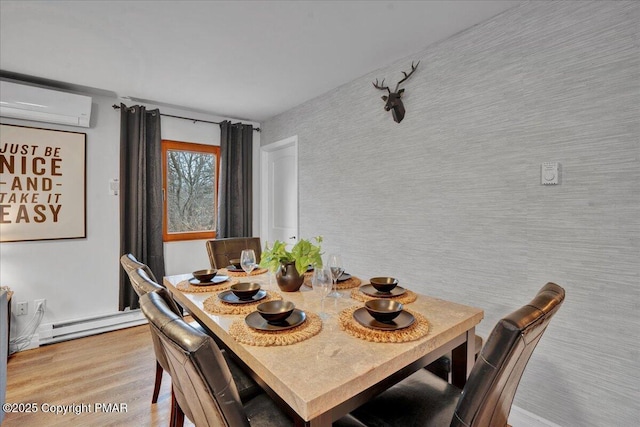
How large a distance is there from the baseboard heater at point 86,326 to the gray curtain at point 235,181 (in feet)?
4.16

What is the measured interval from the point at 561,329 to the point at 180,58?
120 inches

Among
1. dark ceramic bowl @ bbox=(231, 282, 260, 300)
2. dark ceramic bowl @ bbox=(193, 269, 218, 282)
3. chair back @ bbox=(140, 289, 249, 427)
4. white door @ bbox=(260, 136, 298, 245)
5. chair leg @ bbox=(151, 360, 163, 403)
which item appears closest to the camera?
chair back @ bbox=(140, 289, 249, 427)

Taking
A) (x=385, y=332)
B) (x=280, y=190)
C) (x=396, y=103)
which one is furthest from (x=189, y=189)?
(x=385, y=332)

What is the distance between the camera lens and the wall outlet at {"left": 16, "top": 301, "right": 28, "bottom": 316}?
2.75m

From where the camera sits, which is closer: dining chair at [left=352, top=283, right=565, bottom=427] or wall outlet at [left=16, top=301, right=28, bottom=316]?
dining chair at [left=352, top=283, right=565, bottom=427]

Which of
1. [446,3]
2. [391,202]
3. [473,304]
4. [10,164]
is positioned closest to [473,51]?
[446,3]

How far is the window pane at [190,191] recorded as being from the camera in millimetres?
3596

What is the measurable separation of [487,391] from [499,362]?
10 cm

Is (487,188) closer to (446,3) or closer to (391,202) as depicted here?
(391,202)

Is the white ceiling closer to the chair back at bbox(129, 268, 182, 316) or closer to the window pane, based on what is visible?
the window pane

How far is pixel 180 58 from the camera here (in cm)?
233

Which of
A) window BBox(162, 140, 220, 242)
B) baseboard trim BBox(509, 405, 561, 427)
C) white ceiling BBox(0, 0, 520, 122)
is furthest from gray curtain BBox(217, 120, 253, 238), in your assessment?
baseboard trim BBox(509, 405, 561, 427)

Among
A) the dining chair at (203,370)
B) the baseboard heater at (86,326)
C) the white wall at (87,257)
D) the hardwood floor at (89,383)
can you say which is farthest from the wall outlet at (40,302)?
the dining chair at (203,370)

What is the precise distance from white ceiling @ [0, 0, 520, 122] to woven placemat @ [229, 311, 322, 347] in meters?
1.70
